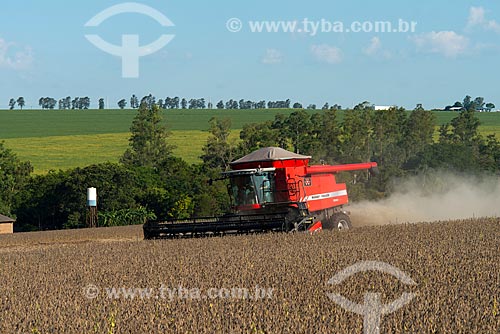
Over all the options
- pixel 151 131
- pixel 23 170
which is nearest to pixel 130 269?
pixel 23 170

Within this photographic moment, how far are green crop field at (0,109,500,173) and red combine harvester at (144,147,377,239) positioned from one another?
53.5 m

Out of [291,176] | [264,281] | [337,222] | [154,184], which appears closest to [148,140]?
[154,184]

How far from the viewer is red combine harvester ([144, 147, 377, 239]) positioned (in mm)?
20672

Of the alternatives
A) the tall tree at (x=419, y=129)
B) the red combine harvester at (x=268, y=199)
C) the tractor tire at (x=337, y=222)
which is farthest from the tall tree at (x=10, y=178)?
the tall tree at (x=419, y=129)

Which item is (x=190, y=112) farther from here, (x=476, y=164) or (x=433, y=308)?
(x=433, y=308)

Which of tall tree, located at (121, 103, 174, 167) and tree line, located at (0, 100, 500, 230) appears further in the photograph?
tall tree, located at (121, 103, 174, 167)

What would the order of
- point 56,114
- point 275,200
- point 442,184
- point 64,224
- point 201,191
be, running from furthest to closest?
1. point 56,114
2. point 201,191
3. point 64,224
4. point 442,184
5. point 275,200

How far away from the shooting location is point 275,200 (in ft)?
70.7

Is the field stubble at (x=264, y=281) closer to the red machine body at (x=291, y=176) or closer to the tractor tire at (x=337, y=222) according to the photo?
the red machine body at (x=291, y=176)

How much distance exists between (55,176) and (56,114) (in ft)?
302

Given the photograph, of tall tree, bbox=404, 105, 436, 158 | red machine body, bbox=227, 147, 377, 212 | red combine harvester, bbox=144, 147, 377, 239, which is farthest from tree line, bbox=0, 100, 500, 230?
tall tree, bbox=404, 105, 436, 158

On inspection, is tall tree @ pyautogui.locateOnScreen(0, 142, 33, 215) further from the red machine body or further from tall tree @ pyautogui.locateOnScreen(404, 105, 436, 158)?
tall tree @ pyautogui.locateOnScreen(404, 105, 436, 158)

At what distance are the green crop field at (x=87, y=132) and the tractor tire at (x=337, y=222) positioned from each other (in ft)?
174

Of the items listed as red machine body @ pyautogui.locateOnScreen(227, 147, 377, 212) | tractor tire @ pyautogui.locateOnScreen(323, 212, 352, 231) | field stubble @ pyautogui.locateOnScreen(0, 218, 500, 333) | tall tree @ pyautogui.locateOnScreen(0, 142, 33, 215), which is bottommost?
tall tree @ pyautogui.locateOnScreen(0, 142, 33, 215)
